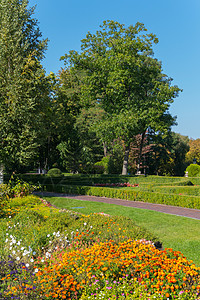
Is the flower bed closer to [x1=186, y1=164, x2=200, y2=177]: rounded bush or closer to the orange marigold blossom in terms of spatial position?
the orange marigold blossom

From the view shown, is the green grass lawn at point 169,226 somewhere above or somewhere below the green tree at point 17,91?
below

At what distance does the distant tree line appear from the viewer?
48.2 ft


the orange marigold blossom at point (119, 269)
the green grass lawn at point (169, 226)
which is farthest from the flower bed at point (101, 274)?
the green grass lawn at point (169, 226)

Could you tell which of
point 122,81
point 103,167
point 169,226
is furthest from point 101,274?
point 103,167

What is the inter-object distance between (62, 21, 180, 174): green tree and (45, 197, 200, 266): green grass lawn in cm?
1327

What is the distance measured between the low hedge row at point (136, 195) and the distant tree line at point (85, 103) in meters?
3.01

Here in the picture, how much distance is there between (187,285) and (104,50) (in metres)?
25.8

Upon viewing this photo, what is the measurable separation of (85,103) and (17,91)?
13847mm

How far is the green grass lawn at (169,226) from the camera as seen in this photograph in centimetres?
737

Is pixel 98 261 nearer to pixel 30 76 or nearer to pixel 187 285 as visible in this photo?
pixel 187 285

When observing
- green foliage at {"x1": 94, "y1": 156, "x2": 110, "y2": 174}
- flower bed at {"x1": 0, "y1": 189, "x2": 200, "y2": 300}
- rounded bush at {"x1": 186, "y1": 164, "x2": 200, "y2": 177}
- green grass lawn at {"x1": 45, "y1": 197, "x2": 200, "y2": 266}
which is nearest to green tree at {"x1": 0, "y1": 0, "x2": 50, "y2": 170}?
green grass lawn at {"x1": 45, "y1": 197, "x2": 200, "y2": 266}

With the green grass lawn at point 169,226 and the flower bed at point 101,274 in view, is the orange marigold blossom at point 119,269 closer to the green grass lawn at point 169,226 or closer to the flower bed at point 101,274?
the flower bed at point 101,274

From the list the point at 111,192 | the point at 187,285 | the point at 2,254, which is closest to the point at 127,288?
the point at 187,285

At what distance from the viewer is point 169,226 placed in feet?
31.6
